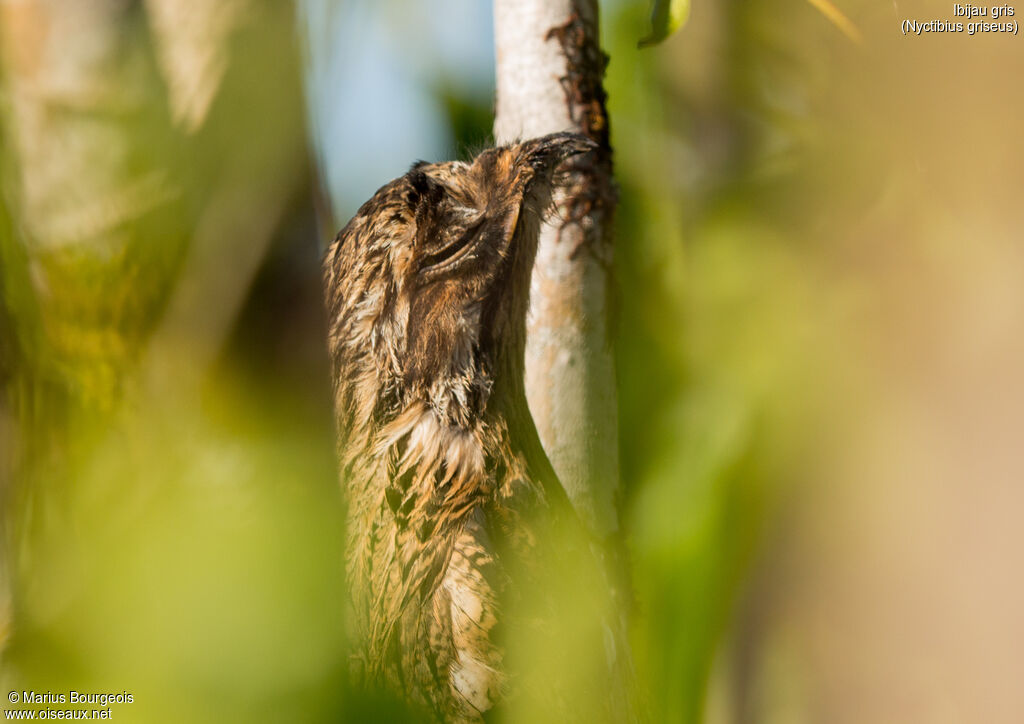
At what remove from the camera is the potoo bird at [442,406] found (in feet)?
3.11

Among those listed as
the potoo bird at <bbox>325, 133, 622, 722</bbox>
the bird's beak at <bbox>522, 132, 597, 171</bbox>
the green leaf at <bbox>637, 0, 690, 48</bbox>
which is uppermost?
the green leaf at <bbox>637, 0, 690, 48</bbox>

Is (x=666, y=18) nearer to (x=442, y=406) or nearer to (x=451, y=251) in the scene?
(x=451, y=251)

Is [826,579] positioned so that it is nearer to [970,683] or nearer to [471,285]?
[970,683]

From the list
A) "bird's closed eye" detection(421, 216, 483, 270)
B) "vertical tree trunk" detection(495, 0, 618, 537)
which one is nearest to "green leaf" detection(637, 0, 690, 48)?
"vertical tree trunk" detection(495, 0, 618, 537)

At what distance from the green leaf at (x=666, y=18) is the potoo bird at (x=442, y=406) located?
198mm

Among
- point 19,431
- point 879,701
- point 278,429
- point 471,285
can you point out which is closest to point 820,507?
point 879,701

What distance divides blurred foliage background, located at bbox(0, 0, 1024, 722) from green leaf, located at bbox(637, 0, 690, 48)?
220mm

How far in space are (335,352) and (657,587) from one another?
0.60 metres

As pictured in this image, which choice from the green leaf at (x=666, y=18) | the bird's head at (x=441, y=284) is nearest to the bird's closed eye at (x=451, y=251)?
the bird's head at (x=441, y=284)

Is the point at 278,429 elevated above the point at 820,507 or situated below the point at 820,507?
above

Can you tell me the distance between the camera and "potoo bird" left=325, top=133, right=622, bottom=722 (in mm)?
948

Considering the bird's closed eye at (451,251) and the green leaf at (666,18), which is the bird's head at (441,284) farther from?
the green leaf at (666,18)

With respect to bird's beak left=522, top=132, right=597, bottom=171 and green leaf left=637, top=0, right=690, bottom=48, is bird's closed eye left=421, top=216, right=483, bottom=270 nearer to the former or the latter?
bird's beak left=522, top=132, right=597, bottom=171

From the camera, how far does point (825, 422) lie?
1061mm
